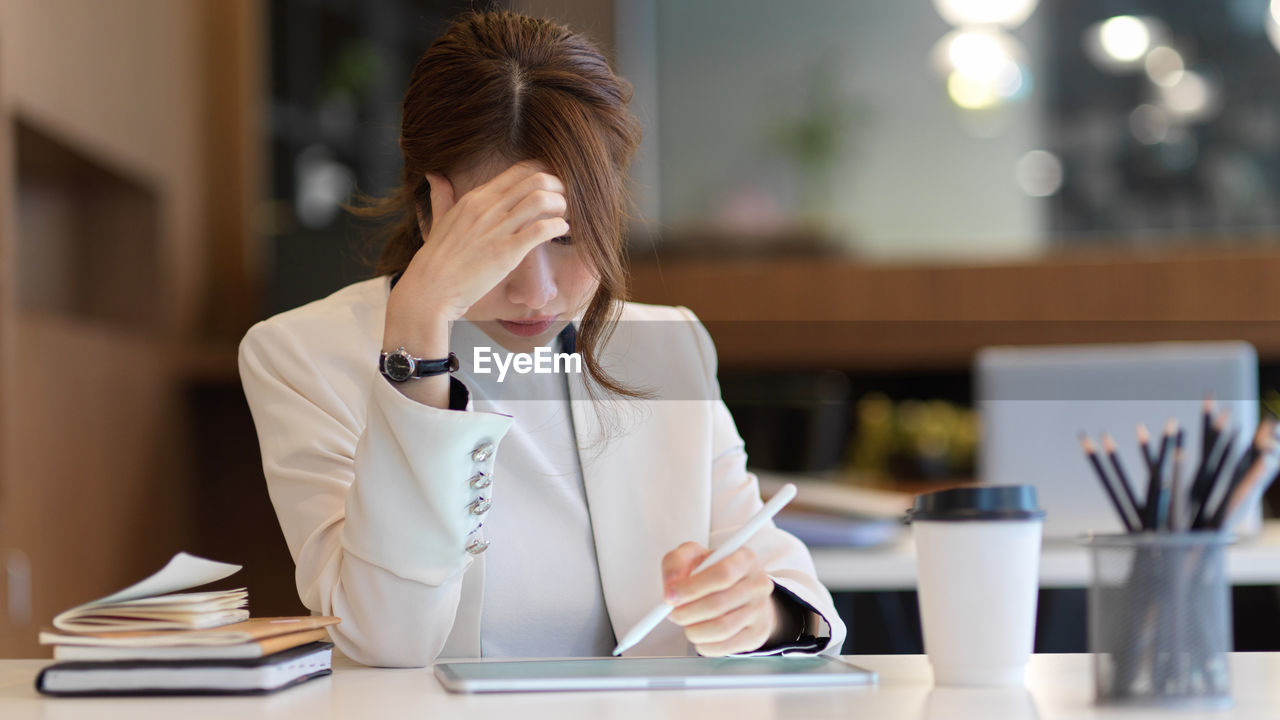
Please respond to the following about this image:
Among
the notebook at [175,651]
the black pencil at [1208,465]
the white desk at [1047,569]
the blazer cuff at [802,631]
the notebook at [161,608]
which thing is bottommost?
the white desk at [1047,569]

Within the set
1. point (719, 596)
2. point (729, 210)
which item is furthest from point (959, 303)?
point (719, 596)

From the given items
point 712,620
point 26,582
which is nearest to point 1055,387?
point 712,620

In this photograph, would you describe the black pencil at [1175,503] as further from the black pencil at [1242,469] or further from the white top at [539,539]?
the white top at [539,539]

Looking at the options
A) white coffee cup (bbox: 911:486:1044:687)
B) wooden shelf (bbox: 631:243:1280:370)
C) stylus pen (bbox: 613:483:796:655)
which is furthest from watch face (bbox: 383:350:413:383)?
wooden shelf (bbox: 631:243:1280:370)

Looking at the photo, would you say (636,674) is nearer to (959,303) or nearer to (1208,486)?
(1208,486)

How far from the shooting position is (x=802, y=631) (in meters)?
1.03

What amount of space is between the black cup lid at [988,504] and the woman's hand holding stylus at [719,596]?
6.7 inches

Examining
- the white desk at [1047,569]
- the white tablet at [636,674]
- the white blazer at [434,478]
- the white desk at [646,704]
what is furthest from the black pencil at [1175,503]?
the white desk at [1047,569]

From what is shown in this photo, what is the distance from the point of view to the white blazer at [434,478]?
932 mm

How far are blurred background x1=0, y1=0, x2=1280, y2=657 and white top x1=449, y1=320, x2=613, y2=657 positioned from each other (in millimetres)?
1172

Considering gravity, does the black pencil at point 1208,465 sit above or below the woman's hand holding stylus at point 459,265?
below

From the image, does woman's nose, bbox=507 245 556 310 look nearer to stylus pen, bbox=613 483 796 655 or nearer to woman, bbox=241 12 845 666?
woman, bbox=241 12 845 666
